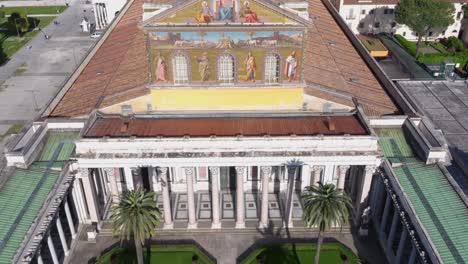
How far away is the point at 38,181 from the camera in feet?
149

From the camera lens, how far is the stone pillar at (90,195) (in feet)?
155

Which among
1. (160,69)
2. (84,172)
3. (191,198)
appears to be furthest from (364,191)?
(84,172)

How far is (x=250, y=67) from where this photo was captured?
48.2 meters

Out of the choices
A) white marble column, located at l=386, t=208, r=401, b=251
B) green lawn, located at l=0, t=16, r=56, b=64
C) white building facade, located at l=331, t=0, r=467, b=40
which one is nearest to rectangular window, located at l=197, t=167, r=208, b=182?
white marble column, located at l=386, t=208, r=401, b=251

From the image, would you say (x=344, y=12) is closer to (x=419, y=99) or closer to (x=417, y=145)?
(x=419, y=99)

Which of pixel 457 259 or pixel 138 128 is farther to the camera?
pixel 138 128

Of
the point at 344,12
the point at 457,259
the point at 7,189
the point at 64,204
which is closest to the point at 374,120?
the point at 457,259

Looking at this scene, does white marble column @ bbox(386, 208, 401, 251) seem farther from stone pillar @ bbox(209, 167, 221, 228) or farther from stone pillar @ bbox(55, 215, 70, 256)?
stone pillar @ bbox(55, 215, 70, 256)

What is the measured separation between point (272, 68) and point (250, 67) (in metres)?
2.45

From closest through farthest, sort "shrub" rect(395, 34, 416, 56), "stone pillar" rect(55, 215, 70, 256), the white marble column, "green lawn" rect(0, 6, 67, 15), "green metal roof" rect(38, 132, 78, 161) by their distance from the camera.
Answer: the white marble column → "stone pillar" rect(55, 215, 70, 256) → "green metal roof" rect(38, 132, 78, 161) → "shrub" rect(395, 34, 416, 56) → "green lawn" rect(0, 6, 67, 15)

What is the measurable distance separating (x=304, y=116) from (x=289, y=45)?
854cm

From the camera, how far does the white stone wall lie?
105938 mm

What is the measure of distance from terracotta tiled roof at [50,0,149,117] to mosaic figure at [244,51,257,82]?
12.1m

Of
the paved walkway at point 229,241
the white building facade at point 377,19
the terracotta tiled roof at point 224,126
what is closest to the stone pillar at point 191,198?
the paved walkway at point 229,241
